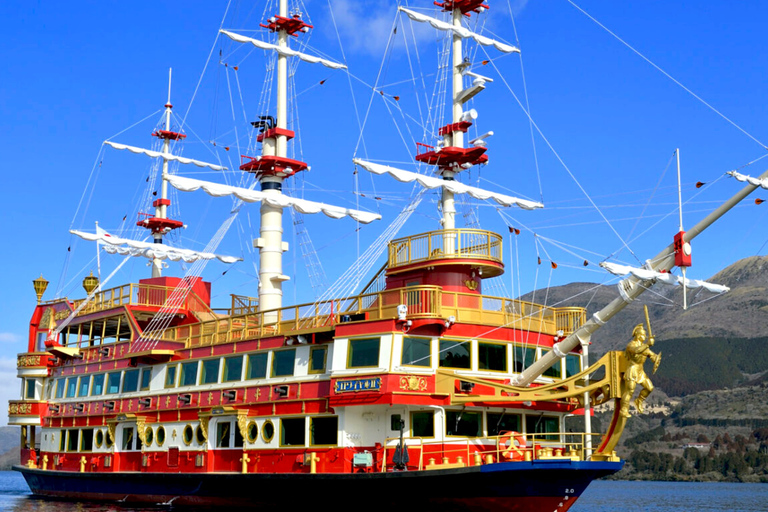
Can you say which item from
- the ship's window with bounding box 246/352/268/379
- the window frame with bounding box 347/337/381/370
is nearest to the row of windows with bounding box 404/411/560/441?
the window frame with bounding box 347/337/381/370

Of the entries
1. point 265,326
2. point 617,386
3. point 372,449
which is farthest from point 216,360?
point 617,386

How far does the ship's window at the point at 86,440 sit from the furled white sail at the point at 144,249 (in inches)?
468

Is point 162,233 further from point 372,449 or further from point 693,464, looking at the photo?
point 693,464

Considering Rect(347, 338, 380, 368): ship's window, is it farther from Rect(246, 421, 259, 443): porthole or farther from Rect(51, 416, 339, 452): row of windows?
Rect(246, 421, 259, 443): porthole

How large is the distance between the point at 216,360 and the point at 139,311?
7.31 metres

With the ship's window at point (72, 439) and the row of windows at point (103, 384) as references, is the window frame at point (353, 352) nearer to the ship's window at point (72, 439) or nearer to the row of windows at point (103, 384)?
the row of windows at point (103, 384)

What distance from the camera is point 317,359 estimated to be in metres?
29.2

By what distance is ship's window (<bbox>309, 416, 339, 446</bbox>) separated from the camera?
92.5 ft

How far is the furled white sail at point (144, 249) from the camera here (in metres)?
48.6

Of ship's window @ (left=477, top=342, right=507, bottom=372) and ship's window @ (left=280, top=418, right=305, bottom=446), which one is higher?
ship's window @ (left=477, top=342, right=507, bottom=372)

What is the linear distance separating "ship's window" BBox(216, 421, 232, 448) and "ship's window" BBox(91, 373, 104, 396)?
951 centimetres

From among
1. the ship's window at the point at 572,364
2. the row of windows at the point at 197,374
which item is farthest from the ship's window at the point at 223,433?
the ship's window at the point at 572,364

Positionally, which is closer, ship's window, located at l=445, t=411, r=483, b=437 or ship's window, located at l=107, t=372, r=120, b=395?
ship's window, located at l=445, t=411, r=483, b=437

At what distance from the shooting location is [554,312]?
2981cm
